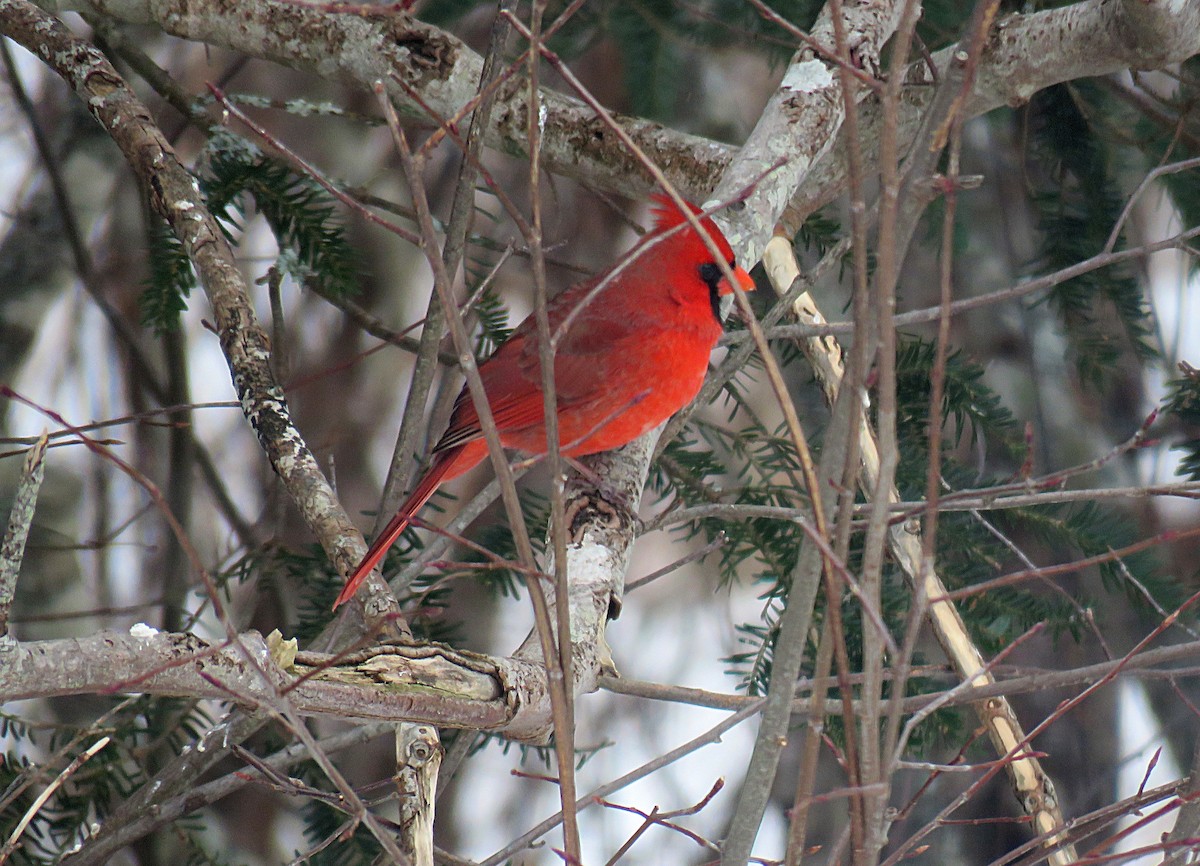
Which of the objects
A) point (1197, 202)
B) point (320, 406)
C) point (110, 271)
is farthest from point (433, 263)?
point (320, 406)

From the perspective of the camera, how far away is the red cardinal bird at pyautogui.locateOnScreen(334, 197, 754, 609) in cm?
277

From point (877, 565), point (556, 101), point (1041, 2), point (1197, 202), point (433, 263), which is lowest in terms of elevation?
point (877, 565)

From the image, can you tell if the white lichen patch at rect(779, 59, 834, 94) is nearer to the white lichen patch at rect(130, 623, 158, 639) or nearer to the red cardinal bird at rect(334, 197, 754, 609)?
the red cardinal bird at rect(334, 197, 754, 609)

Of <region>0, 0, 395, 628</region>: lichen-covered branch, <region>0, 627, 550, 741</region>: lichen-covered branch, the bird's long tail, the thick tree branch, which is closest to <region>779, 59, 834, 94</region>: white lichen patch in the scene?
the thick tree branch

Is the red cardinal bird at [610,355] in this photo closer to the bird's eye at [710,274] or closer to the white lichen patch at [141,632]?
the bird's eye at [710,274]

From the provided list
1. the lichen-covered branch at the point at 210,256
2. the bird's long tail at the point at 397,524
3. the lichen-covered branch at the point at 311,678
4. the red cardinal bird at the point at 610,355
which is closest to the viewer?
the lichen-covered branch at the point at 311,678

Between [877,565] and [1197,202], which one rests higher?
[1197,202]

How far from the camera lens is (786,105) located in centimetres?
267

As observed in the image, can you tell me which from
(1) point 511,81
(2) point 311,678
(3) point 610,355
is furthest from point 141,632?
(1) point 511,81

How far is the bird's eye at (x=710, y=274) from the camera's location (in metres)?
2.90

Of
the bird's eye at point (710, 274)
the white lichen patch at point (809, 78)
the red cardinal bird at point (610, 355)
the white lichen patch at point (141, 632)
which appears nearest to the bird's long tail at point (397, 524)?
the red cardinal bird at point (610, 355)

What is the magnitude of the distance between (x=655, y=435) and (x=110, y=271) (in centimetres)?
293

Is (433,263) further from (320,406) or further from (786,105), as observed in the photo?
(320,406)

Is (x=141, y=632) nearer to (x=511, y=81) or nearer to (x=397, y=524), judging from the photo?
(x=397, y=524)
